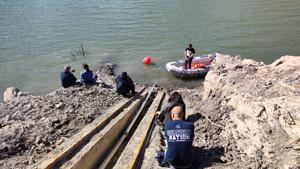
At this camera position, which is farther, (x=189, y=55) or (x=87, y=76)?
(x=189, y=55)

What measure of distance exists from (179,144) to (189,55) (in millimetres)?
12964

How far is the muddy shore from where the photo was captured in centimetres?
791

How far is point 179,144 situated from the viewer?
299 inches

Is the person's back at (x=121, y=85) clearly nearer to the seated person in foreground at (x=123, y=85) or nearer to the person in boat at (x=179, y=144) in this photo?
the seated person in foreground at (x=123, y=85)

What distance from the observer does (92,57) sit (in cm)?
2464

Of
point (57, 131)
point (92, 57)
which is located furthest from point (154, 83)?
point (57, 131)

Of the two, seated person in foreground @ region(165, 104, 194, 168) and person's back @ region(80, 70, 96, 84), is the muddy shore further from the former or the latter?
person's back @ region(80, 70, 96, 84)

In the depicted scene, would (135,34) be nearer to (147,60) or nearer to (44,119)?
(147,60)

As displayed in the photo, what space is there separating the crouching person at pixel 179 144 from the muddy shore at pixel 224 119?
80 centimetres

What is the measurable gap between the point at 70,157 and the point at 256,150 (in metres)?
4.51

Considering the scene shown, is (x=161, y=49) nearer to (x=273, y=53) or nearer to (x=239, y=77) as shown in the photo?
(x=273, y=53)

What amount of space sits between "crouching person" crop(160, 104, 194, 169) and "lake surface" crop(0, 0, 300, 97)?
41.7ft

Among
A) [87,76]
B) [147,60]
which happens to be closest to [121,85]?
[87,76]

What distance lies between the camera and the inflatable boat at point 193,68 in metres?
20.4
